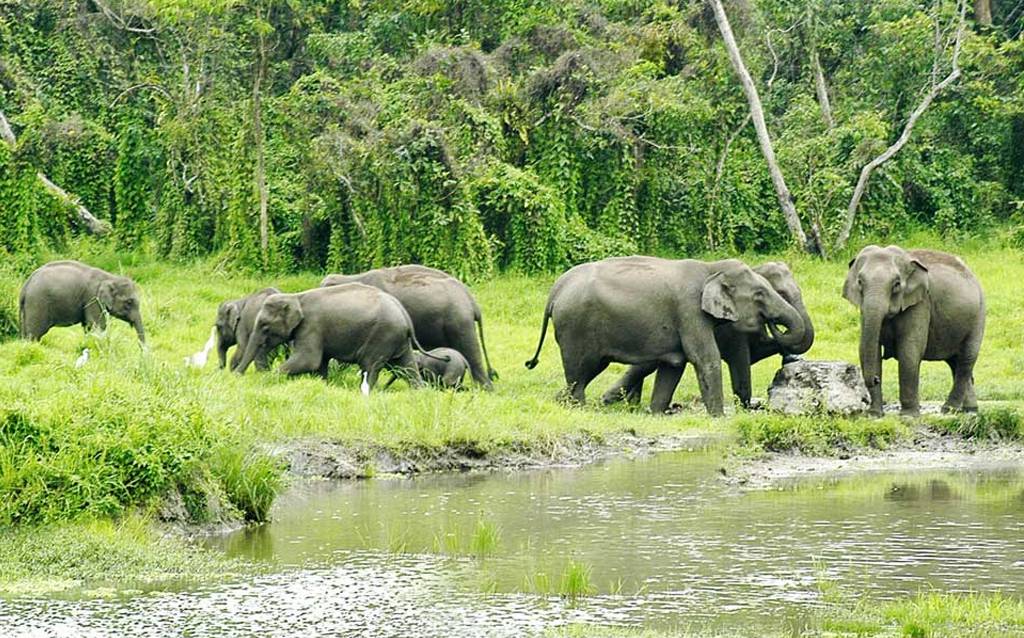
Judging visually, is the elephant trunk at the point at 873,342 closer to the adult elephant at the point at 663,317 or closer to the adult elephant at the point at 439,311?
the adult elephant at the point at 663,317

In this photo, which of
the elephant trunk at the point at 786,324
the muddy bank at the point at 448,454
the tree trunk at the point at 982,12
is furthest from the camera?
the tree trunk at the point at 982,12

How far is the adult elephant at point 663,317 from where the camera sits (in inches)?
688

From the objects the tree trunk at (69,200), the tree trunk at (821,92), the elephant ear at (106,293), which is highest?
the tree trunk at (821,92)

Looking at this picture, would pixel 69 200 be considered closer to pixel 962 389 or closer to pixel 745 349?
pixel 745 349

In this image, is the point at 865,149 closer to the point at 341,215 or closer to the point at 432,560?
the point at 341,215

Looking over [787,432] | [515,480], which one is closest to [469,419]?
[515,480]

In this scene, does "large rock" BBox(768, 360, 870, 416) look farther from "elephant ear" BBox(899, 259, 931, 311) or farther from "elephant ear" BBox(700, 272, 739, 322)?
"elephant ear" BBox(700, 272, 739, 322)

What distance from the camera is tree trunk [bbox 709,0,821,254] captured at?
93.3ft

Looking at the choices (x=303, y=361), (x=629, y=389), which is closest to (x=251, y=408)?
(x=303, y=361)

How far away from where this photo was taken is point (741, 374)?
18.1m

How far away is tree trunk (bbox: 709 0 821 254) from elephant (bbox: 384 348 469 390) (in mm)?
11516

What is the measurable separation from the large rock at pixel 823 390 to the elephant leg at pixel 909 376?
625 mm

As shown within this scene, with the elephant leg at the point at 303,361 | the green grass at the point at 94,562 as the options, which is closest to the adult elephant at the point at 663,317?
the elephant leg at the point at 303,361

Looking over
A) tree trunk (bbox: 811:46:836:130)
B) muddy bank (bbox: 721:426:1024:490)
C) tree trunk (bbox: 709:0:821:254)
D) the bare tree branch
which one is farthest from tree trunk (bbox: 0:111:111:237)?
muddy bank (bbox: 721:426:1024:490)
